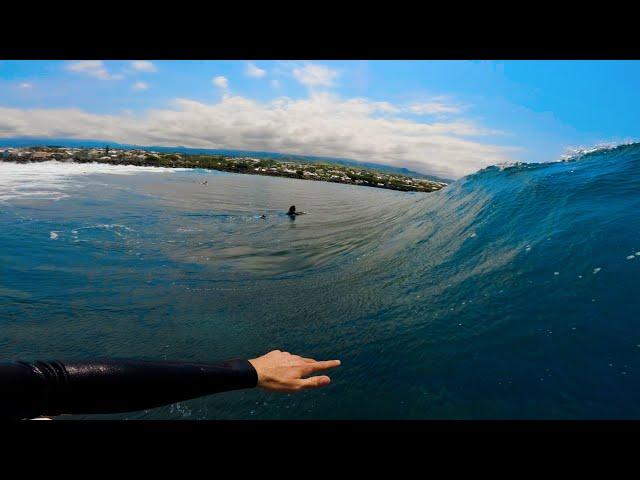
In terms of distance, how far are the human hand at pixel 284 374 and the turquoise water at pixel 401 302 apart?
1.70 m

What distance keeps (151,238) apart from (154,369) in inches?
552

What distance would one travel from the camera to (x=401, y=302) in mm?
6918

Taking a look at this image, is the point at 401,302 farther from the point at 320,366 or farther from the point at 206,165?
the point at 206,165

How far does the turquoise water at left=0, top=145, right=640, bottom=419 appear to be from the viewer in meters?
4.22

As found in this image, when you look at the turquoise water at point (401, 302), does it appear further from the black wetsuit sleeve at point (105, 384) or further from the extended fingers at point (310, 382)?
the black wetsuit sleeve at point (105, 384)

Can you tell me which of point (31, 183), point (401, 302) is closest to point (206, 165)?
point (31, 183)

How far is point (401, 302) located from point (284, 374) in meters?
4.77

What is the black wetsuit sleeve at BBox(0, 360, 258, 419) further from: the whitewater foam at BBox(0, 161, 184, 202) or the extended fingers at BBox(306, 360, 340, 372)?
the whitewater foam at BBox(0, 161, 184, 202)

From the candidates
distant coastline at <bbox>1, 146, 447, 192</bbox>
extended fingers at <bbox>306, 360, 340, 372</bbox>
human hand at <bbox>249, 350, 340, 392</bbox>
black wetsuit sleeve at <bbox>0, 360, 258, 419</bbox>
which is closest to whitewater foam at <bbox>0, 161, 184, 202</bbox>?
distant coastline at <bbox>1, 146, 447, 192</bbox>

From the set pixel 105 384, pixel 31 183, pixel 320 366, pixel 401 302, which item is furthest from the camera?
pixel 31 183

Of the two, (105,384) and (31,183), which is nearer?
(105,384)

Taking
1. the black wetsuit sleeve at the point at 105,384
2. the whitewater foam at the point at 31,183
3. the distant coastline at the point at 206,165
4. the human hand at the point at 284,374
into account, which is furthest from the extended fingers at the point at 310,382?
the distant coastline at the point at 206,165
